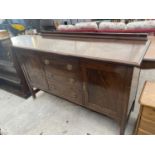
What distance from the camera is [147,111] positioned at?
97 centimetres

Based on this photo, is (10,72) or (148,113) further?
(10,72)

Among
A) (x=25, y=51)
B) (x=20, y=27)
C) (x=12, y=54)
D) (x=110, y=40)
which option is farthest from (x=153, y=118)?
(x=20, y=27)

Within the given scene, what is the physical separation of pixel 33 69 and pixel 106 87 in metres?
0.94

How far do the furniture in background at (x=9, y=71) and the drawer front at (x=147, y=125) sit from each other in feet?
5.44

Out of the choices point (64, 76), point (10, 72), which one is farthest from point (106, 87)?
point (10, 72)

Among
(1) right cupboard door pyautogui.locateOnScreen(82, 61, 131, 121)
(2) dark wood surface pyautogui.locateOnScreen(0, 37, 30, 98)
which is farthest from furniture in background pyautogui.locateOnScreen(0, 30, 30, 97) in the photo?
(1) right cupboard door pyautogui.locateOnScreen(82, 61, 131, 121)

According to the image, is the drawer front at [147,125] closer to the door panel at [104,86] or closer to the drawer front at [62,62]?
the door panel at [104,86]

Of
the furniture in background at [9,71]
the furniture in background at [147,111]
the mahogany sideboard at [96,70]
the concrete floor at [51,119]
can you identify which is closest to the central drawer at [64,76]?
the mahogany sideboard at [96,70]

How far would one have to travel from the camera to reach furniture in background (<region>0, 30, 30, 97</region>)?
71.5 inches

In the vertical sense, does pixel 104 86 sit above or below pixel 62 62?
below

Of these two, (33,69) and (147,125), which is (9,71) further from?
(147,125)
